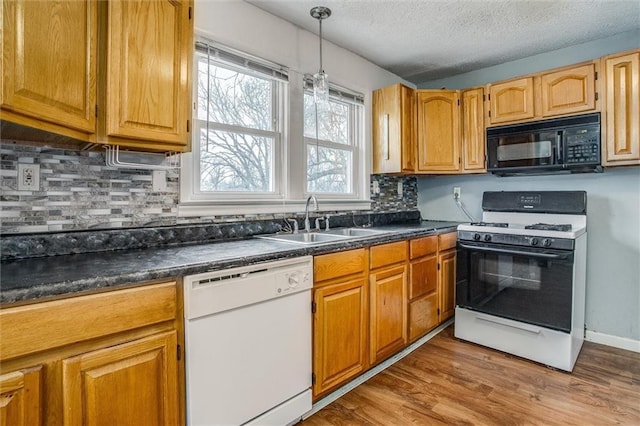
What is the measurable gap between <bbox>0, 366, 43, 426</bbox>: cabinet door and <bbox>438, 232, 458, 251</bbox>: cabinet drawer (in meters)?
2.53

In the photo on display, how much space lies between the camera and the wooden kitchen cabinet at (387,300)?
6.89ft

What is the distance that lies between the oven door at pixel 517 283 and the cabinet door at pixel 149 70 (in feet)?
7.39

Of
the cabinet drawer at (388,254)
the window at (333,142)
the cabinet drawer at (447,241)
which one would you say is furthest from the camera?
the cabinet drawer at (447,241)

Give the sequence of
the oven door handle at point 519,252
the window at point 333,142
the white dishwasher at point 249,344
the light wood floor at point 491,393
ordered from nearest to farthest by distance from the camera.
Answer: the white dishwasher at point 249,344 < the light wood floor at point 491,393 < the oven door handle at point 519,252 < the window at point 333,142

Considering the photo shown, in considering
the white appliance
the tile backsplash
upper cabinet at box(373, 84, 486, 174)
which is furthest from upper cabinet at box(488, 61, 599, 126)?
the tile backsplash

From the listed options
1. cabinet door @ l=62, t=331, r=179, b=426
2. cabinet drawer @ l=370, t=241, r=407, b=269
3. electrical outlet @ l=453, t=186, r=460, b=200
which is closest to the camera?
cabinet door @ l=62, t=331, r=179, b=426

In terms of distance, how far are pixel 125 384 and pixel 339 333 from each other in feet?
3.52

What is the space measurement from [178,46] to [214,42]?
533 millimetres

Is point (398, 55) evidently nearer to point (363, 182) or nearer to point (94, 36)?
point (363, 182)

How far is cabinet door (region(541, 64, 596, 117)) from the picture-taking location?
2432 millimetres

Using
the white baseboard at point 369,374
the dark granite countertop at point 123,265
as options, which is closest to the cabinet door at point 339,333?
the white baseboard at point 369,374

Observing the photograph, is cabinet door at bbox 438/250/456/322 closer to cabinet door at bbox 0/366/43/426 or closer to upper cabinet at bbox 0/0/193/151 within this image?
upper cabinet at bbox 0/0/193/151

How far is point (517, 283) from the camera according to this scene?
243 centimetres

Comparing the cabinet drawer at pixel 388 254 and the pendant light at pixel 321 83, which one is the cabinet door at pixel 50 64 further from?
the cabinet drawer at pixel 388 254
